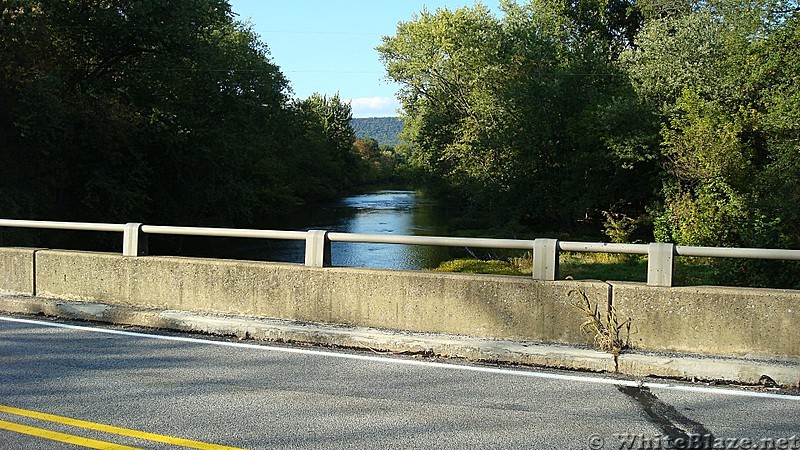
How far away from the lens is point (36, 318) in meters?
9.19

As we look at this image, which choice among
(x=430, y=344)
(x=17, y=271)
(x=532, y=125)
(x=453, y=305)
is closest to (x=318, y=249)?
(x=453, y=305)

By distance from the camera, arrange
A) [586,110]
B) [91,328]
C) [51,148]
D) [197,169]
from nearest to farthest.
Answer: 1. [91,328]
2. [51,148]
3. [197,169]
4. [586,110]

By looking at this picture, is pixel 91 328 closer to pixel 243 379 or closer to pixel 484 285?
pixel 243 379

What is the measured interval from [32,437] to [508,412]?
3.29 metres

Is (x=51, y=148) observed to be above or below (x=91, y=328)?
above

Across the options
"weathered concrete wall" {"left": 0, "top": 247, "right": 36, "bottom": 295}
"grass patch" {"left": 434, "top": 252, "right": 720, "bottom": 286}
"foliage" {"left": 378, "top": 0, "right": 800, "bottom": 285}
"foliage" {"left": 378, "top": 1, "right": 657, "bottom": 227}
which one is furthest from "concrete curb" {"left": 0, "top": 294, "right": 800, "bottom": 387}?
"foliage" {"left": 378, "top": 1, "right": 657, "bottom": 227}

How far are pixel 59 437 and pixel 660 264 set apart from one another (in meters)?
5.30

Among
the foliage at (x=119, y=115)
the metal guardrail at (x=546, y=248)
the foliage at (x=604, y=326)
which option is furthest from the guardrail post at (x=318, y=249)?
the foliage at (x=119, y=115)

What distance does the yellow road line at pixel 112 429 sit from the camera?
16.2 ft

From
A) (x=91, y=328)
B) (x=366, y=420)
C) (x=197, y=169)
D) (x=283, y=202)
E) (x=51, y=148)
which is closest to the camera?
(x=366, y=420)

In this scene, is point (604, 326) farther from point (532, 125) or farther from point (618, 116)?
point (532, 125)

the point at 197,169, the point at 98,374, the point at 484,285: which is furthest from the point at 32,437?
the point at 197,169

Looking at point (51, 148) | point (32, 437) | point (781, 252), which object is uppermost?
point (51, 148)

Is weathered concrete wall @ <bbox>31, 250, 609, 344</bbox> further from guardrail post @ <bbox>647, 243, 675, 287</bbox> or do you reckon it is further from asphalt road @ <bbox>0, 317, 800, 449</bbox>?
asphalt road @ <bbox>0, 317, 800, 449</bbox>
